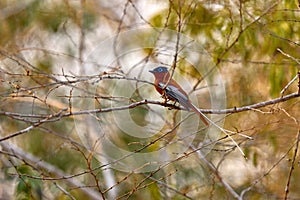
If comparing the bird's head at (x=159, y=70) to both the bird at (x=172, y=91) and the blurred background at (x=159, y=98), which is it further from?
the blurred background at (x=159, y=98)

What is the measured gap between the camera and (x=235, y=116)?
3590 millimetres

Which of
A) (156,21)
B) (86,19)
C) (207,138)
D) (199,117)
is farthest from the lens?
(86,19)

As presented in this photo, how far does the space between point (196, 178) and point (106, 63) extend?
120 centimetres

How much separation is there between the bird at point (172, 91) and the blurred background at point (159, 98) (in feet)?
0.24

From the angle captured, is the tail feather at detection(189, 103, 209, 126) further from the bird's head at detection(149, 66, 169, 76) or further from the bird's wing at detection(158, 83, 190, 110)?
the bird's head at detection(149, 66, 169, 76)

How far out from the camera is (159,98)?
2592 mm

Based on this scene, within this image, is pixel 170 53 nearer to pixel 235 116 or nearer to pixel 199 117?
pixel 199 117

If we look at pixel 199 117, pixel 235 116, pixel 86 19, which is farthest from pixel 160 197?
pixel 86 19

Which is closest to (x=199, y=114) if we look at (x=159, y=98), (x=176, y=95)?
(x=176, y=95)

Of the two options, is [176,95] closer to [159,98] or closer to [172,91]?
[172,91]

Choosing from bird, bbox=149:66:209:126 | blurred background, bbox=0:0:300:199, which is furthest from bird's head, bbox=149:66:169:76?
blurred background, bbox=0:0:300:199

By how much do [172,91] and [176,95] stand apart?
0.9 inches

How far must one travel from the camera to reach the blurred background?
9.46 feet

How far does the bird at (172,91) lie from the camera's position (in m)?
2.40
